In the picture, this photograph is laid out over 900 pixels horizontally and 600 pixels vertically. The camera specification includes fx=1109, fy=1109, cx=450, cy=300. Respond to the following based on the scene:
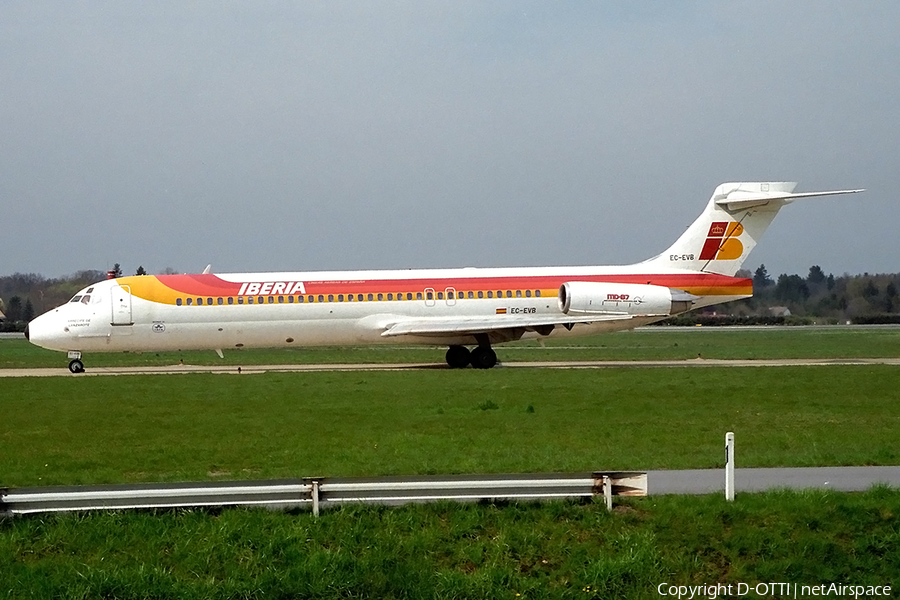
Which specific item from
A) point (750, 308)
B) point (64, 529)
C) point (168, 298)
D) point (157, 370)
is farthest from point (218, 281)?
point (750, 308)

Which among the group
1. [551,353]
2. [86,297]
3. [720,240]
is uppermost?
[720,240]

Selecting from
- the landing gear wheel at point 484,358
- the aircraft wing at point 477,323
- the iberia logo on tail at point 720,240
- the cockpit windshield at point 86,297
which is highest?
the iberia logo on tail at point 720,240

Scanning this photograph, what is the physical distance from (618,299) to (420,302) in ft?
20.5

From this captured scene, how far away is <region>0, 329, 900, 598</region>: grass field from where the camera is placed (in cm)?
1113

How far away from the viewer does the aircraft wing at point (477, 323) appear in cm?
3425

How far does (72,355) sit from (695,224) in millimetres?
20454

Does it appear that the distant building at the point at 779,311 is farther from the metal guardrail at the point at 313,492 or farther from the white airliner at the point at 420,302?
the metal guardrail at the point at 313,492

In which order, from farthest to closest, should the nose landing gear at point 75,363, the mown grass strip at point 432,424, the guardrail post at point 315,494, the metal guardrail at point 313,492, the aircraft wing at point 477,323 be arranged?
the aircraft wing at point 477,323
the nose landing gear at point 75,363
the mown grass strip at point 432,424
the guardrail post at point 315,494
the metal guardrail at point 313,492

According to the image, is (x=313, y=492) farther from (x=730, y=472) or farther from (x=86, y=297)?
(x=86, y=297)

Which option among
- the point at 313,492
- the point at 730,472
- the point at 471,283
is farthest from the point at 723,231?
the point at 313,492

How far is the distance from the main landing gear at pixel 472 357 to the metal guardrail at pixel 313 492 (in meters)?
23.5

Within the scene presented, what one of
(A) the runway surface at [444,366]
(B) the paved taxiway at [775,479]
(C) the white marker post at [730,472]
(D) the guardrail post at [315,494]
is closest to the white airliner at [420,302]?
(A) the runway surface at [444,366]

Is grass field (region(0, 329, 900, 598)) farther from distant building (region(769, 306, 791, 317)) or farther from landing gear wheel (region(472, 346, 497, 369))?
distant building (region(769, 306, 791, 317))

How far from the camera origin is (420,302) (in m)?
34.9
